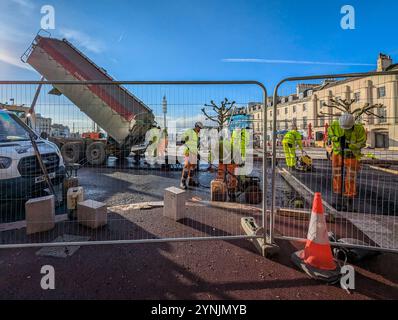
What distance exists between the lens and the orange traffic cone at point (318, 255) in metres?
2.55

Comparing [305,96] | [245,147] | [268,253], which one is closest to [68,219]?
[268,253]

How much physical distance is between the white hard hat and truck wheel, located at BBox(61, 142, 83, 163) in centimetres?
1119

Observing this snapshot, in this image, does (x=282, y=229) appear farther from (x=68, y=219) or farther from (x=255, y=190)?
(x=68, y=219)

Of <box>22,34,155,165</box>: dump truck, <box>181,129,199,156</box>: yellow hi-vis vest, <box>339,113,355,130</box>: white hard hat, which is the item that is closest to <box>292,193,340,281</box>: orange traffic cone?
<box>339,113,355,130</box>: white hard hat

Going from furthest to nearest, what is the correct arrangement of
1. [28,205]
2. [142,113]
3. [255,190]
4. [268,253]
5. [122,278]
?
[142,113]
[255,190]
[28,205]
[268,253]
[122,278]

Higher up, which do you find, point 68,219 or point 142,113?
point 142,113

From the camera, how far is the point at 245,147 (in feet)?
20.0

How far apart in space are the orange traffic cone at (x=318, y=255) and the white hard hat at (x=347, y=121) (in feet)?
9.71

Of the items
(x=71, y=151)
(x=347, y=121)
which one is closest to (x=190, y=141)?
(x=347, y=121)

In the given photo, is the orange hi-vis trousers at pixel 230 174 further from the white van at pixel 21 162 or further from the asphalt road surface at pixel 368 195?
the white van at pixel 21 162

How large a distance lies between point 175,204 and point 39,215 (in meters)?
2.17

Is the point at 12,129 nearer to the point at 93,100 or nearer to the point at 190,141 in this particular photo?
the point at 190,141
